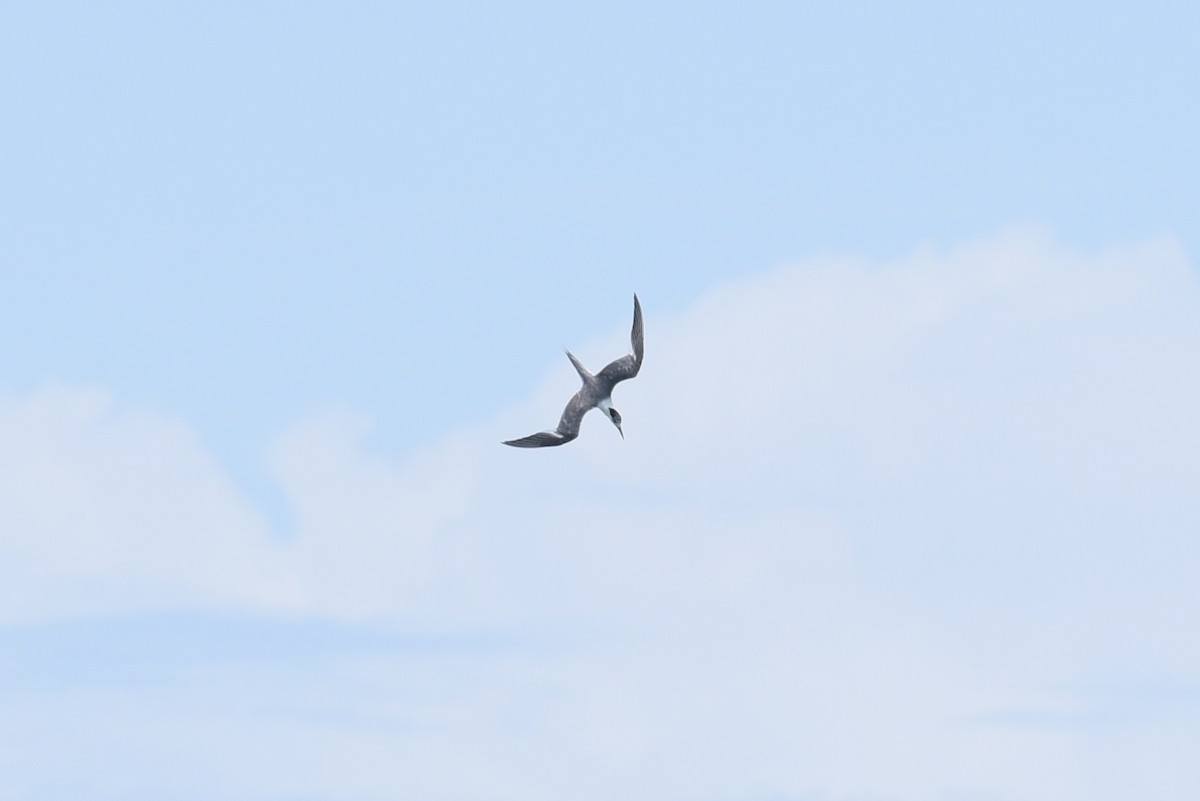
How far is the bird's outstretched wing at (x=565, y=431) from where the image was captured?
54750 mm

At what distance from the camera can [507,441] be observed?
54.5 m

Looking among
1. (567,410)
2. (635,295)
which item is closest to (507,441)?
(567,410)

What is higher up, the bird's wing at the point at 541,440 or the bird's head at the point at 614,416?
the bird's head at the point at 614,416

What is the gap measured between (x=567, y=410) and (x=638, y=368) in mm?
3006

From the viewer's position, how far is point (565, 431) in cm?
5547

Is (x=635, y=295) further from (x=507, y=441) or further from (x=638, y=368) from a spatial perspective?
(x=507, y=441)

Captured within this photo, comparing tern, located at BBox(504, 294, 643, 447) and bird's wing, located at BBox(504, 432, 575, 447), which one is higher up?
tern, located at BBox(504, 294, 643, 447)

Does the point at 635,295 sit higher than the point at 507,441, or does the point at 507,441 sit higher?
the point at 635,295

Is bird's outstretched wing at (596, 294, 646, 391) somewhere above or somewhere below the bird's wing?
above

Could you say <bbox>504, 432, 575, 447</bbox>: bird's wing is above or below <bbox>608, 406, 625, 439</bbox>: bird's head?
below

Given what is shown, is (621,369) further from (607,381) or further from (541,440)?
(541,440)

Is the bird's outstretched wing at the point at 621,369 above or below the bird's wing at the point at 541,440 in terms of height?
above

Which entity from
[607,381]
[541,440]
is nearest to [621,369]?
[607,381]

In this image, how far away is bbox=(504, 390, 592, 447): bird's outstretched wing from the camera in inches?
2156
